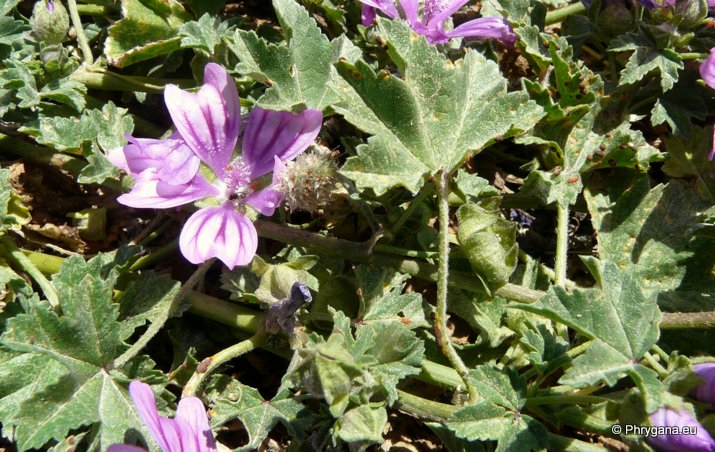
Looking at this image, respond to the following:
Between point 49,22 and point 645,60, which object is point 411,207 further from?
point 49,22

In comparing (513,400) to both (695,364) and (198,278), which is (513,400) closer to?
(695,364)

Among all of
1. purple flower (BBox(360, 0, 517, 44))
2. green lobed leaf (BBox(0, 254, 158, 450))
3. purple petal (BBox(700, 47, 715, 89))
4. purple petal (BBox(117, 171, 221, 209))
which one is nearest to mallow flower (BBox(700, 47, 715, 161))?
purple petal (BBox(700, 47, 715, 89))

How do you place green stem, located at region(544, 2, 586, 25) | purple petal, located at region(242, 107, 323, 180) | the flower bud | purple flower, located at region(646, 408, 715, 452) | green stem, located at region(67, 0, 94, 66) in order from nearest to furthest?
purple flower, located at region(646, 408, 715, 452) → purple petal, located at region(242, 107, 323, 180) → the flower bud → green stem, located at region(67, 0, 94, 66) → green stem, located at region(544, 2, 586, 25)

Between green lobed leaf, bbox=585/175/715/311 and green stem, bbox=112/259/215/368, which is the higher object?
green lobed leaf, bbox=585/175/715/311

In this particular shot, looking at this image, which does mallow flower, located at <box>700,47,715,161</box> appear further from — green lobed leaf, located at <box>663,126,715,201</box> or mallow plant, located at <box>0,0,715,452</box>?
green lobed leaf, located at <box>663,126,715,201</box>

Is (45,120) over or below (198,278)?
over

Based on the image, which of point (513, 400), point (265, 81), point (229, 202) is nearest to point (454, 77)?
point (265, 81)

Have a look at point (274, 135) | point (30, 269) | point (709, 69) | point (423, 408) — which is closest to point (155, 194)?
point (274, 135)
